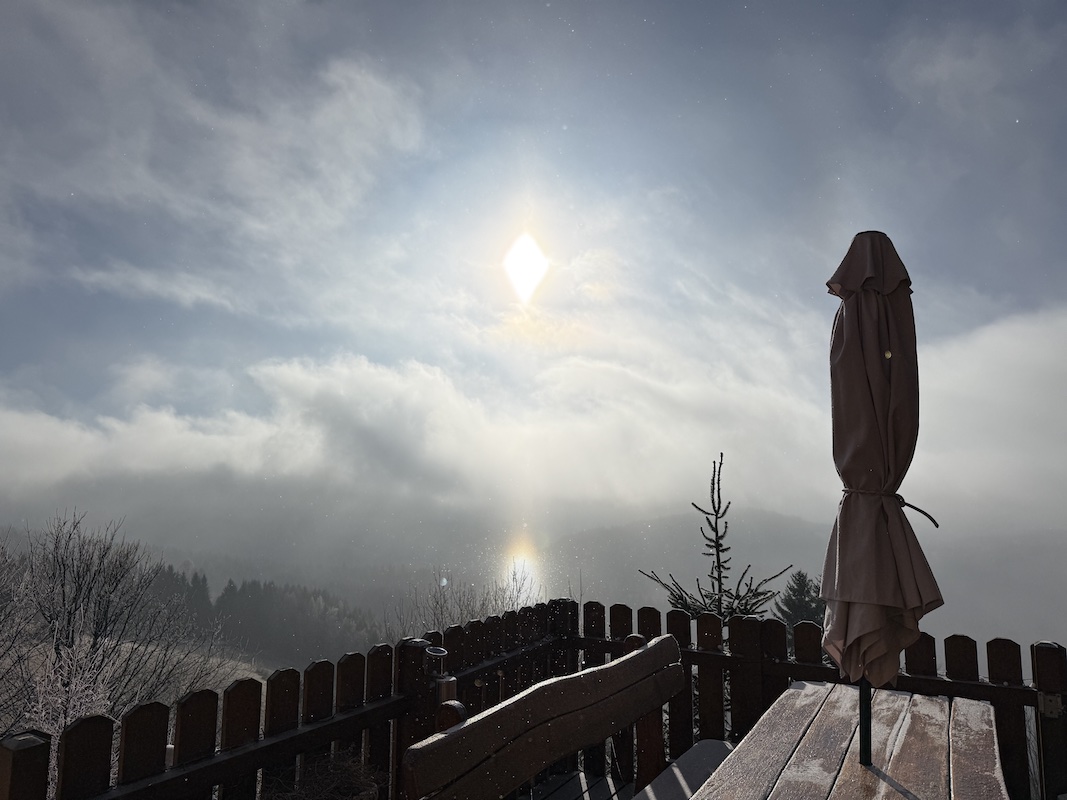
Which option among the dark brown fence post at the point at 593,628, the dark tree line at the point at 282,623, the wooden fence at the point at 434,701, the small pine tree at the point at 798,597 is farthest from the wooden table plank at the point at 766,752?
the dark tree line at the point at 282,623

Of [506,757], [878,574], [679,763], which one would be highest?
[878,574]

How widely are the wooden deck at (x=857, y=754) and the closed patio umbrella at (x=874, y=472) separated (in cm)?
31

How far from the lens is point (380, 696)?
362 cm

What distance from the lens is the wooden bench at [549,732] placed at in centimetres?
160

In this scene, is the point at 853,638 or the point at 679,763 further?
the point at 679,763

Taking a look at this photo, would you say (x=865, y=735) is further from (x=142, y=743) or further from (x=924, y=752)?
(x=142, y=743)

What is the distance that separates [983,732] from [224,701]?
10.3 feet

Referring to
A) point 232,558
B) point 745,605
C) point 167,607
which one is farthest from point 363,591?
point 745,605

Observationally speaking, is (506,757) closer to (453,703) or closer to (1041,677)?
(453,703)

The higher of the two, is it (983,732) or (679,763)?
(983,732)

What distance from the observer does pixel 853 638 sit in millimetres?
2361

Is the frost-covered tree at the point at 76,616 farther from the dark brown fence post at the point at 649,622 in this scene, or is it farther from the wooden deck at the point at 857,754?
the wooden deck at the point at 857,754

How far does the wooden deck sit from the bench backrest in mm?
456

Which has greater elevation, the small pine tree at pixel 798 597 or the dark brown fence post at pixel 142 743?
the dark brown fence post at pixel 142 743
